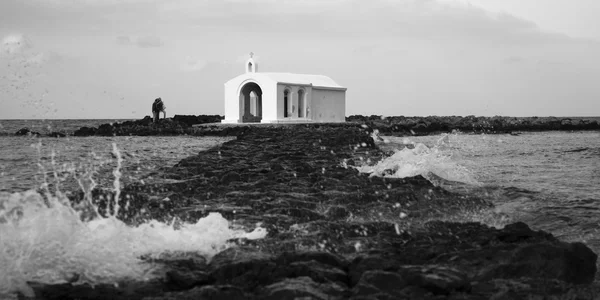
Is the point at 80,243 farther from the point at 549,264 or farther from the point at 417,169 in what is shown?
the point at 417,169

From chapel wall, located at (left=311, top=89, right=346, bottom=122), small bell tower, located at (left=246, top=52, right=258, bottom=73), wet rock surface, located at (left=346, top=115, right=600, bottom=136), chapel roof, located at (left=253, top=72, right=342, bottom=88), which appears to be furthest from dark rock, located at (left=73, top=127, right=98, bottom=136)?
wet rock surface, located at (left=346, top=115, right=600, bottom=136)

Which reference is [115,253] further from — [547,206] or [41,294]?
[547,206]

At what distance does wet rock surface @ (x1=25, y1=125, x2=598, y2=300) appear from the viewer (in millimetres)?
3688

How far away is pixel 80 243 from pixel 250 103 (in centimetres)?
3200

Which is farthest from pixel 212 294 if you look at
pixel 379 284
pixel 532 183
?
pixel 532 183

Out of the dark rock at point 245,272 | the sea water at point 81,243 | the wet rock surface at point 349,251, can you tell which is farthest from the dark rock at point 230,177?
the dark rock at point 245,272

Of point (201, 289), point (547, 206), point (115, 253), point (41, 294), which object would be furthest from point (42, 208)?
point (547, 206)

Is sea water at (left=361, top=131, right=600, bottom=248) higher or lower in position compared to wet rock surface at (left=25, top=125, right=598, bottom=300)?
lower

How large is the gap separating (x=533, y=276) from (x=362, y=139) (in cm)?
1412

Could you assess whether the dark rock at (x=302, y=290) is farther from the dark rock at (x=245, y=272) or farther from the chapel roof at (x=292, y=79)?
the chapel roof at (x=292, y=79)

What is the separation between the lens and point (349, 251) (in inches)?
194

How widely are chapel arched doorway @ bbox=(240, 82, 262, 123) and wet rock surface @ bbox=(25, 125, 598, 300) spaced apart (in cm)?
2446

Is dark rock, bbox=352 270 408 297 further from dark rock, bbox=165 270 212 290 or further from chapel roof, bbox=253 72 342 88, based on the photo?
chapel roof, bbox=253 72 342 88

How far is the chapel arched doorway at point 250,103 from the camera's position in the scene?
110 feet
